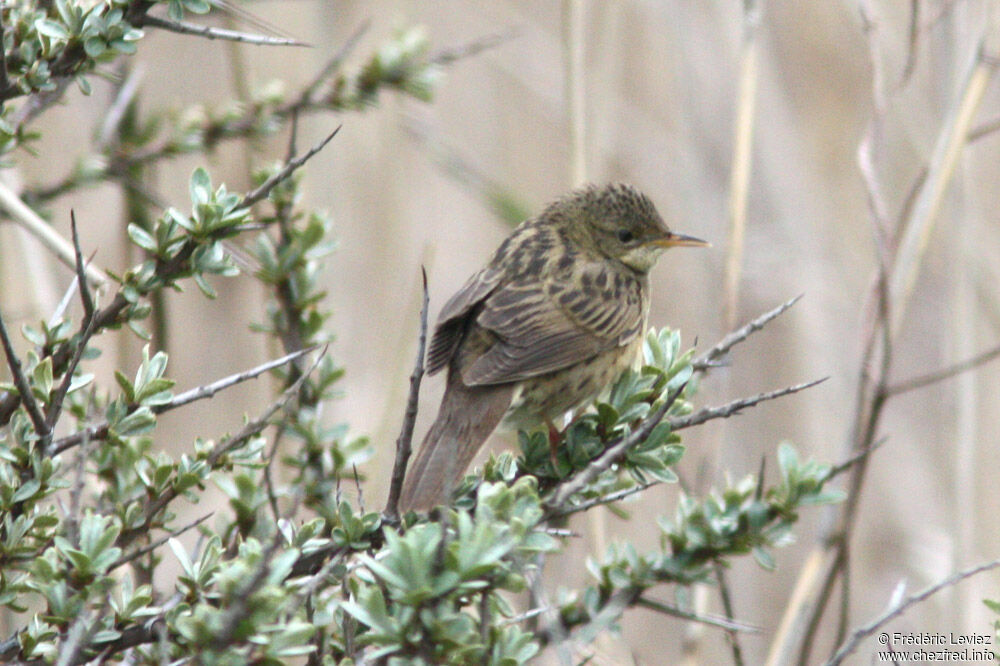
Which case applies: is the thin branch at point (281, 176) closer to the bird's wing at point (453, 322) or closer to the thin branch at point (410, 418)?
the thin branch at point (410, 418)

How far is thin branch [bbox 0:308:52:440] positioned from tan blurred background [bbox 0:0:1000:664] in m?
1.42

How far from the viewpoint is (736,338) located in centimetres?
195

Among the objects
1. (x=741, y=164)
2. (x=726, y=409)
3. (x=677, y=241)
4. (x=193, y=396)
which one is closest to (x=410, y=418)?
(x=193, y=396)

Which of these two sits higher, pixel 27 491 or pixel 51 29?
pixel 51 29

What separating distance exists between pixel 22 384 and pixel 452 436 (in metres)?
1.25

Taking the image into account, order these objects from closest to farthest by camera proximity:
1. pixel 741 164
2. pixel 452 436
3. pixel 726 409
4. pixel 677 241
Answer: pixel 726 409 → pixel 452 436 → pixel 741 164 → pixel 677 241

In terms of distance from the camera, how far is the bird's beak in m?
3.35

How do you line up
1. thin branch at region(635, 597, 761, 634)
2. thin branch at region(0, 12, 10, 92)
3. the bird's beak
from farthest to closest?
the bird's beak → thin branch at region(635, 597, 761, 634) → thin branch at region(0, 12, 10, 92)

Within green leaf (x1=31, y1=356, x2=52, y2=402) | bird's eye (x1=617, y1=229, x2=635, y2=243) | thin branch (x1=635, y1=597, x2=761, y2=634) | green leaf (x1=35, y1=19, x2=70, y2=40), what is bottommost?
thin branch (x1=635, y1=597, x2=761, y2=634)

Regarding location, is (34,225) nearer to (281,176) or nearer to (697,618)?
(281,176)

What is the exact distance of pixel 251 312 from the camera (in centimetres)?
425

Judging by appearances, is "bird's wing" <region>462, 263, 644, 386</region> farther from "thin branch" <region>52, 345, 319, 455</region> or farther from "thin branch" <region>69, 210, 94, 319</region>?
"thin branch" <region>69, 210, 94, 319</region>

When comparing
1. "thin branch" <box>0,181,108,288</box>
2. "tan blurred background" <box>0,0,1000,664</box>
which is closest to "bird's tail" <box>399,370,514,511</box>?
"tan blurred background" <box>0,0,1000,664</box>

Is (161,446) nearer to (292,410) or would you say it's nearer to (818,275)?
(292,410)
